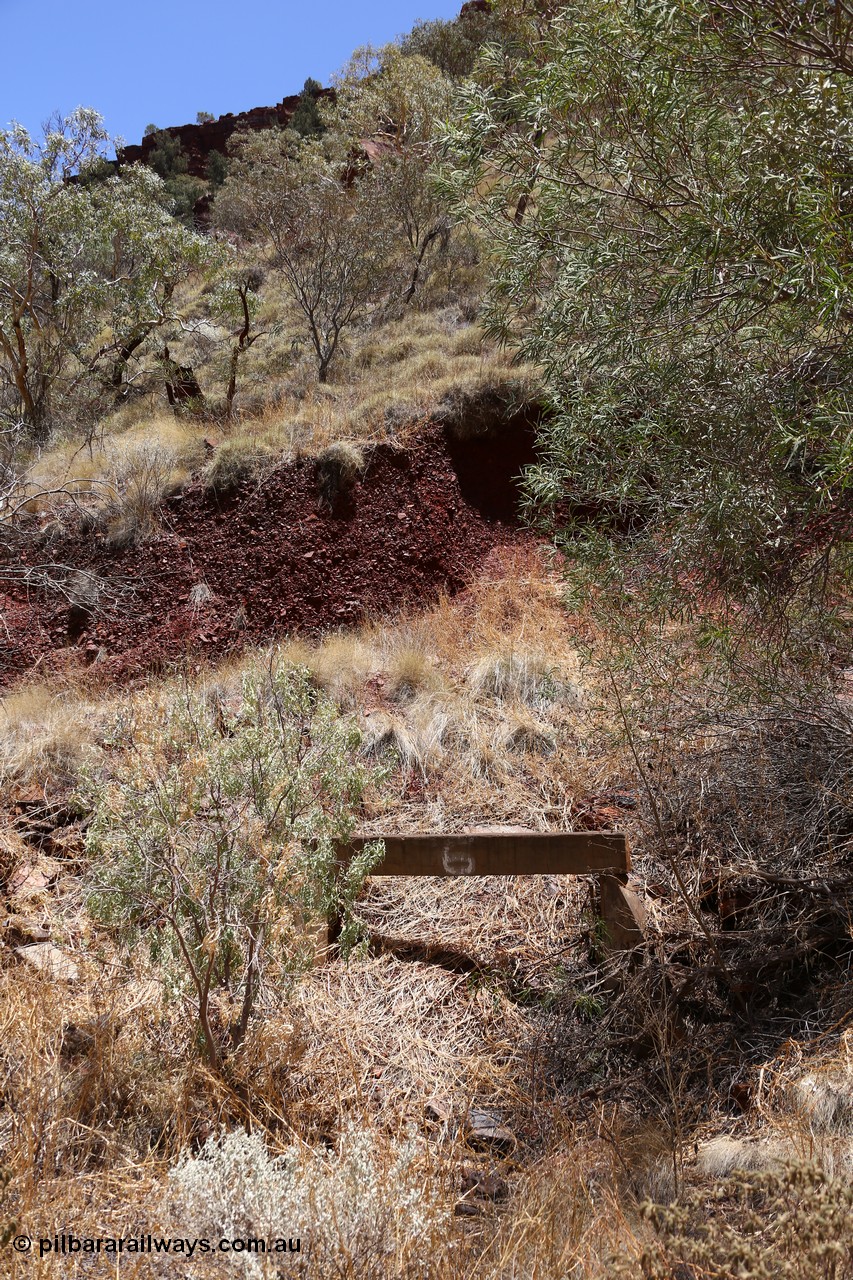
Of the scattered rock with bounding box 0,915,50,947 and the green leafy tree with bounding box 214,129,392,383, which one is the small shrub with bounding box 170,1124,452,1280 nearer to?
the scattered rock with bounding box 0,915,50,947

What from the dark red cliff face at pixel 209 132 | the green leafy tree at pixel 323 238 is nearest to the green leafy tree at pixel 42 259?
the green leafy tree at pixel 323 238

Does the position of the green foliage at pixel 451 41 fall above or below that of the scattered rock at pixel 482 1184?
above

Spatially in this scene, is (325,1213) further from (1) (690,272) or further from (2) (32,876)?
(2) (32,876)

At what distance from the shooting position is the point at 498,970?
4.56 metres

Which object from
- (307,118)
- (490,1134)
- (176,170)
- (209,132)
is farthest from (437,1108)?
(209,132)

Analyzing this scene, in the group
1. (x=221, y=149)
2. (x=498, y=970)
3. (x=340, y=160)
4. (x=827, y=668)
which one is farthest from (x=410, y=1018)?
(x=221, y=149)

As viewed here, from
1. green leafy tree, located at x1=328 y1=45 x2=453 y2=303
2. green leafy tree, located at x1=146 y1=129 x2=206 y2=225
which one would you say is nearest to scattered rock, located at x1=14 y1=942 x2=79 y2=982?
green leafy tree, located at x1=328 y1=45 x2=453 y2=303

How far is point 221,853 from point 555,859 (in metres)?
1.74

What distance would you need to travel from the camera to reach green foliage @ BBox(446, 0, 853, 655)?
329 centimetres

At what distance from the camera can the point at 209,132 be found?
3659 centimetres

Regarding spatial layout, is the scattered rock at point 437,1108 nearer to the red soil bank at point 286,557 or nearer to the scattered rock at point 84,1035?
the scattered rock at point 84,1035

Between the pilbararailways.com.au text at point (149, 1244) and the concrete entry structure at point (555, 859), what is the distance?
2.18 meters

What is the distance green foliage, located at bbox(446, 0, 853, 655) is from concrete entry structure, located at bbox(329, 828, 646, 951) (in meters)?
1.30

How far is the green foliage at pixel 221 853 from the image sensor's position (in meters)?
3.43
